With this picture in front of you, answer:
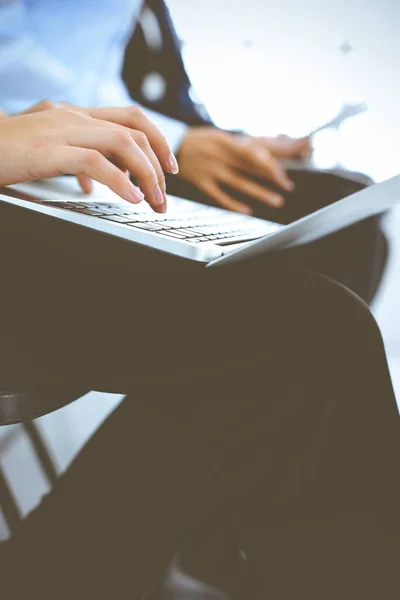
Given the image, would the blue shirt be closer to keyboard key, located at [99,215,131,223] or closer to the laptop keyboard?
the laptop keyboard

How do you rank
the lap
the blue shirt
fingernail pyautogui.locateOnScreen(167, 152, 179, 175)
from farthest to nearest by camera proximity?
the blue shirt
fingernail pyautogui.locateOnScreen(167, 152, 179, 175)
the lap

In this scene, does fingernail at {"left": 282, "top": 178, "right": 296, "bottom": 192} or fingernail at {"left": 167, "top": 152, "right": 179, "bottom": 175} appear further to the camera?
fingernail at {"left": 282, "top": 178, "right": 296, "bottom": 192}

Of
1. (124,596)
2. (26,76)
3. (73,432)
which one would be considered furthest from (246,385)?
(73,432)

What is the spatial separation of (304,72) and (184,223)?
1.40 meters

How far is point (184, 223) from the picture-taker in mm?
455

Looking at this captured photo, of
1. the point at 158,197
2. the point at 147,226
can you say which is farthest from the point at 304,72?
the point at 147,226

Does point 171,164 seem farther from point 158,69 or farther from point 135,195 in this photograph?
point 158,69

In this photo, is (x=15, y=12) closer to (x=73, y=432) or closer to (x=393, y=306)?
(x=73, y=432)

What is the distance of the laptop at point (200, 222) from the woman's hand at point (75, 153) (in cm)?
3

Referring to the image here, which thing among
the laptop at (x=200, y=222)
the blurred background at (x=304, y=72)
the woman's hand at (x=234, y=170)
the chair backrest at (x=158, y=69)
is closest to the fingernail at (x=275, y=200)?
the woman's hand at (x=234, y=170)

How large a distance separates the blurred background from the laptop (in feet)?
3.09

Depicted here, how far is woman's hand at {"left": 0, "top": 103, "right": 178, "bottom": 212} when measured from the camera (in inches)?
18.6

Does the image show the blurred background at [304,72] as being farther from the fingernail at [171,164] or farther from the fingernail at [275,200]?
the fingernail at [171,164]

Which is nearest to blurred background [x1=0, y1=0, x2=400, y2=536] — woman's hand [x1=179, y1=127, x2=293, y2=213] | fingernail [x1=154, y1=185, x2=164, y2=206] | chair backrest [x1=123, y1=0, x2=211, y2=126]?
chair backrest [x1=123, y1=0, x2=211, y2=126]
